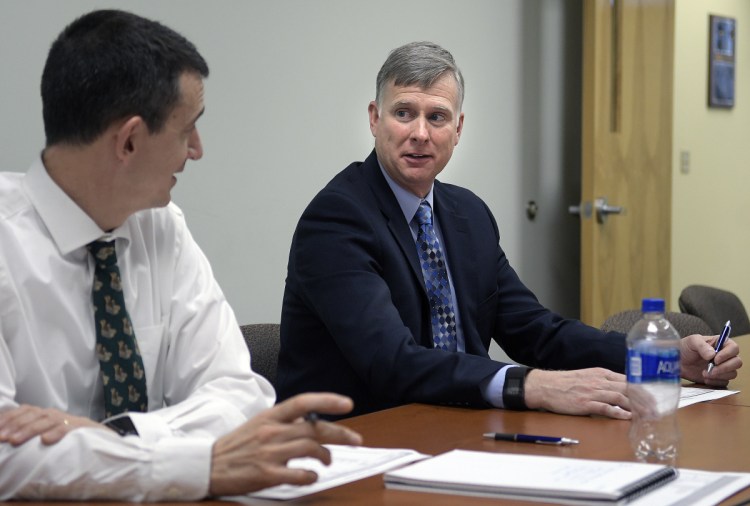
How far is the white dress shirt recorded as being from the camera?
1392mm

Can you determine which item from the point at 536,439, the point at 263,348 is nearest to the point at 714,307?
the point at 263,348

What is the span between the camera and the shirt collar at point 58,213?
1.74 m

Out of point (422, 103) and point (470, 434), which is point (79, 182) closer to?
point (470, 434)

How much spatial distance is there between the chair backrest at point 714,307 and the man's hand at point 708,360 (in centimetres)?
134

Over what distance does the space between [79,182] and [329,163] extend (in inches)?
95.2

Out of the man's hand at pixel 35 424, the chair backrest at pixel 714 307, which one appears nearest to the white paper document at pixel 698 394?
the man's hand at pixel 35 424

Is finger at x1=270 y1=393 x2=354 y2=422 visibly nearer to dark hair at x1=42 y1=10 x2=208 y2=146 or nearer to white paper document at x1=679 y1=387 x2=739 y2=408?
dark hair at x1=42 y1=10 x2=208 y2=146

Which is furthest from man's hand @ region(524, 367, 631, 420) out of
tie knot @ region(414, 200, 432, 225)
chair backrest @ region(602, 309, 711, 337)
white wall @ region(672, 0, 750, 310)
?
white wall @ region(672, 0, 750, 310)

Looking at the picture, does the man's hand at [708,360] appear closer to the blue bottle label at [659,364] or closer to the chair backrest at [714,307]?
the blue bottle label at [659,364]

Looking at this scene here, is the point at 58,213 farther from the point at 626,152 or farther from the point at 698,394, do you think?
the point at 626,152

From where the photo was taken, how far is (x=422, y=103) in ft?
8.76

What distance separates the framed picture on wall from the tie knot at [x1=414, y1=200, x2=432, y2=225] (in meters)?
4.40

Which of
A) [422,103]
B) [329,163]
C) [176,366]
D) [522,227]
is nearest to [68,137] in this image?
[176,366]

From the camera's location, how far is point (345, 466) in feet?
5.17
